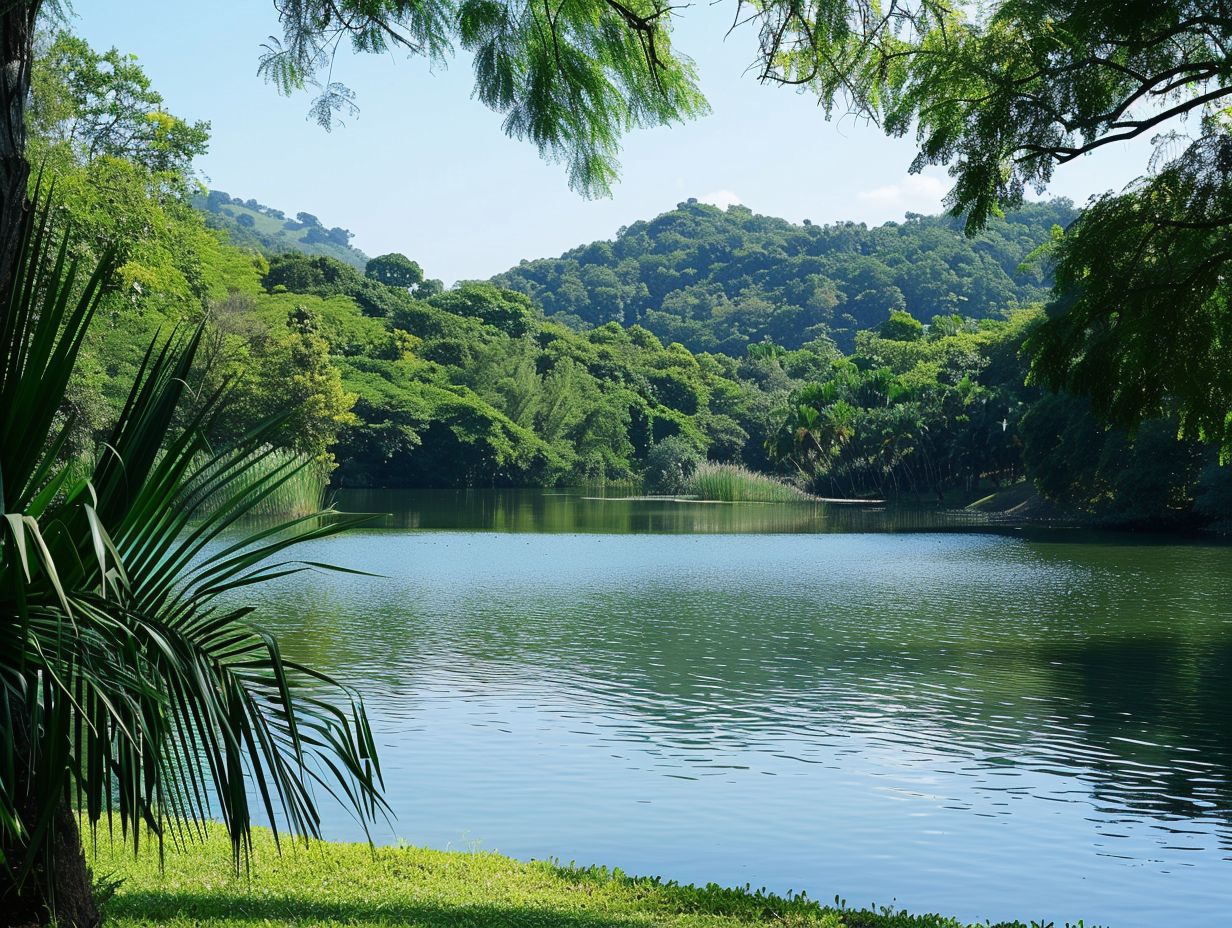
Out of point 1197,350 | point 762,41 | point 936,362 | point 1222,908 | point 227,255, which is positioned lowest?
point 1222,908

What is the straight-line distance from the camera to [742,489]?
4841cm

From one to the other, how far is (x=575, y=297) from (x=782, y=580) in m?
96.7

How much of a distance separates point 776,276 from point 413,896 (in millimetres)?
111993

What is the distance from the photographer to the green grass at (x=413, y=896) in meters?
4.21

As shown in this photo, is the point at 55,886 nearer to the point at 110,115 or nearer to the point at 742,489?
the point at 110,115

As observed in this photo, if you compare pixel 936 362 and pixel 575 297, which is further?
pixel 575 297

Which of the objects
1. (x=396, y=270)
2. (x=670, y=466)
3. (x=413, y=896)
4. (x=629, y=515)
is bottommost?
(x=413, y=896)

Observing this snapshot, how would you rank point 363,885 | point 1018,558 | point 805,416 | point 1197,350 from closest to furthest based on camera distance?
point 363,885 → point 1197,350 → point 1018,558 → point 805,416

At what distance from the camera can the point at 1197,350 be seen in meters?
7.19

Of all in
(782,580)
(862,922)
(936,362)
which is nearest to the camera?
(862,922)

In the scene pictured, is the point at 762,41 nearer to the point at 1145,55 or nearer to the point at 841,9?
the point at 841,9

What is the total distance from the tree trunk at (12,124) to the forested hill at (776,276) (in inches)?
3759

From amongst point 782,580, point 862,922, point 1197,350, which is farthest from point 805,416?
point 862,922

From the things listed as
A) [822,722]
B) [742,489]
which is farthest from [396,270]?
[822,722]
